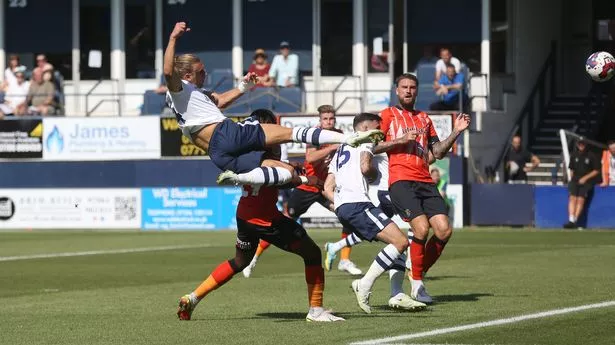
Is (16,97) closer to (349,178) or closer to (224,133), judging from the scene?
(349,178)

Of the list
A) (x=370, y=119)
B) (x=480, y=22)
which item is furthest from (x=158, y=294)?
(x=480, y=22)

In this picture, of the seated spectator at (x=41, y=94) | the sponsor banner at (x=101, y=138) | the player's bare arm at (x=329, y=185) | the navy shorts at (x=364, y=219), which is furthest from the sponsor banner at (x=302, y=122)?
the navy shorts at (x=364, y=219)

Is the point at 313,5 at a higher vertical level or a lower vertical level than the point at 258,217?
higher

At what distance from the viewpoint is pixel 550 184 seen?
32.6m

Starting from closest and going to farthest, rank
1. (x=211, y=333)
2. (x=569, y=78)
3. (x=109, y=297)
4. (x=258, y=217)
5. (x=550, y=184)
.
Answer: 1. (x=211, y=333)
2. (x=258, y=217)
3. (x=109, y=297)
4. (x=550, y=184)
5. (x=569, y=78)

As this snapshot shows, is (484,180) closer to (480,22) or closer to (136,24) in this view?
(480,22)

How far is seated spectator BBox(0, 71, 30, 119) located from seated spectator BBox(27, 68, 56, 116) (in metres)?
0.15

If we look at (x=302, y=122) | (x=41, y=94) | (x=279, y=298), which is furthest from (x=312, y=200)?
(x=41, y=94)

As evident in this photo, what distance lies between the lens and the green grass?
11227 millimetres

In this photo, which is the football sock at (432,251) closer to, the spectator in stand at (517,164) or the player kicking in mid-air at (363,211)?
the player kicking in mid-air at (363,211)

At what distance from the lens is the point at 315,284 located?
40.3 feet

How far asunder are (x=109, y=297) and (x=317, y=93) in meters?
20.9

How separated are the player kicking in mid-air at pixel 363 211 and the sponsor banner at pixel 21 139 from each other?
21380 millimetres

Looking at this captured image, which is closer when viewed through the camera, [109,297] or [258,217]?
[258,217]
